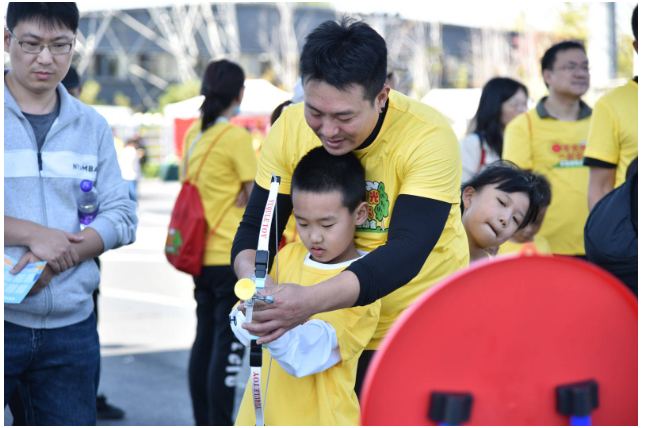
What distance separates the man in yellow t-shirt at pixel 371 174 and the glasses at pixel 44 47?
809 mm

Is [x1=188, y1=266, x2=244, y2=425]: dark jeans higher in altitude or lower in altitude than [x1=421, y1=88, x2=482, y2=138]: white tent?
lower

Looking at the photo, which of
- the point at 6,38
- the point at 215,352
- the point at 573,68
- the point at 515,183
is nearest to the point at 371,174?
the point at 515,183

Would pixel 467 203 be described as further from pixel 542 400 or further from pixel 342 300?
pixel 542 400

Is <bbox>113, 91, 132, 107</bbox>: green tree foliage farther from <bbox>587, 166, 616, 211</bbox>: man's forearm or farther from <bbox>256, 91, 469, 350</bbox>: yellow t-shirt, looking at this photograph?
<bbox>256, 91, 469, 350</bbox>: yellow t-shirt

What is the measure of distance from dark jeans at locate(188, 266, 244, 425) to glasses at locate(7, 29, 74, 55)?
1.72m

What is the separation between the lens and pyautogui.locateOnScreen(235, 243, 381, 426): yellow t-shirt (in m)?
2.04

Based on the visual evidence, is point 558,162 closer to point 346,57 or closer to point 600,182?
point 600,182

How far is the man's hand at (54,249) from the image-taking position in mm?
2385

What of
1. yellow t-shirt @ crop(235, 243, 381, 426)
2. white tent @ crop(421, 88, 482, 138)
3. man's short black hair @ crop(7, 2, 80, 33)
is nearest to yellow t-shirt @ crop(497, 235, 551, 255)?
yellow t-shirt @ crop(235, 243, 381, 426)

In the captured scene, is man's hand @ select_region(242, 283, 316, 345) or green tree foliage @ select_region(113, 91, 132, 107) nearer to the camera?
man's hand @ select_region(242, 283, 316, 345)

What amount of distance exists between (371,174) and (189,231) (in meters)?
2.01

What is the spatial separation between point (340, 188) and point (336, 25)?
0.47 m

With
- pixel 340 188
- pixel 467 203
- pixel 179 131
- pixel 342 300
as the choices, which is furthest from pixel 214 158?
pixel 179 131

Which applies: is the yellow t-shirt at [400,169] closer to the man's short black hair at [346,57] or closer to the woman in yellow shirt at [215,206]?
the man's short black hair at [346,57]
